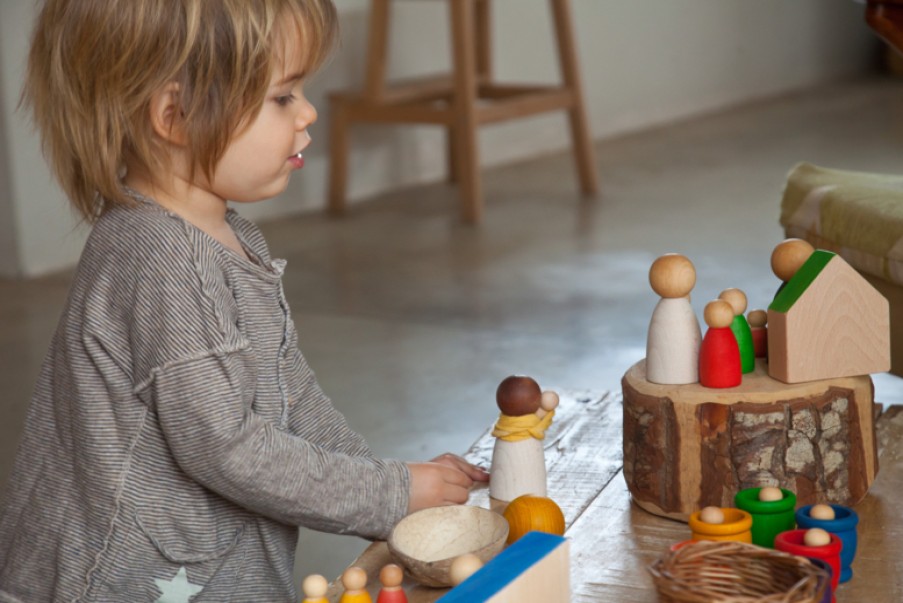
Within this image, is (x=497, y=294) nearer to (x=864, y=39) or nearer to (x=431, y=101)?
(x=431, y=101)

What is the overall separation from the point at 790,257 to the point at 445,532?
389 millimetres

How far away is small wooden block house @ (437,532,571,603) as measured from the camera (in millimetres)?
757

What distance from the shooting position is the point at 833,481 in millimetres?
1007

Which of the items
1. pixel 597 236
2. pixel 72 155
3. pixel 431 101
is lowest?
pixel 597 236

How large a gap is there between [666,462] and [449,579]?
0.23m

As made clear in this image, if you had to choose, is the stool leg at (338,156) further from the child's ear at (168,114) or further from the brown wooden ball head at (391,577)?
the brown wooden ball head at (391,577)

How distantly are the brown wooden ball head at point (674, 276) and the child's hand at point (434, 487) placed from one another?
246 mm

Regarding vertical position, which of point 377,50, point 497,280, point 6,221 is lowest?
point 497,280

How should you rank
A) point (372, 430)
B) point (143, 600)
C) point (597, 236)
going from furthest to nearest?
A: point (597, 236), point (372, 430), point (143, 600)

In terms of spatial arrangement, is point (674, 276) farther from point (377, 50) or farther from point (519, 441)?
point (377, 50)

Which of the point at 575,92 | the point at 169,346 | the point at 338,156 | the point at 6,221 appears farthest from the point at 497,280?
the point at 169,346

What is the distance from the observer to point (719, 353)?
99cm

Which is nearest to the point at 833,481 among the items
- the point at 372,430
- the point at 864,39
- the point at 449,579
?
the point at 449,579

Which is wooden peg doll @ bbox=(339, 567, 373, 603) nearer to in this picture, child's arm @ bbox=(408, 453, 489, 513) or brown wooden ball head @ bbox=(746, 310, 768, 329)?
child's arm @ bbox=(408, 453, 489, 513)
